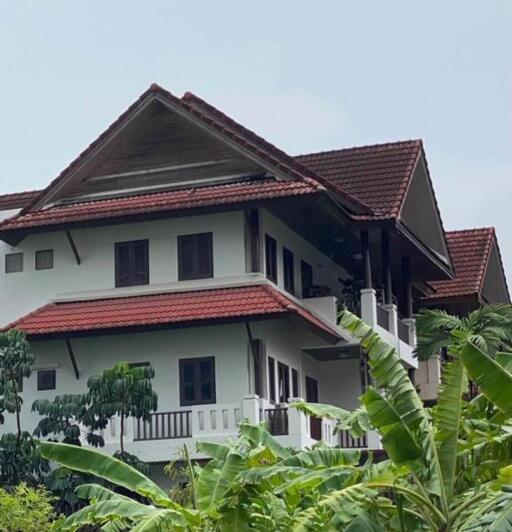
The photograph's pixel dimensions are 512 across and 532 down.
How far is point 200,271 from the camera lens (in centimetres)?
3456

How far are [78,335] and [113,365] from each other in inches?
44.7

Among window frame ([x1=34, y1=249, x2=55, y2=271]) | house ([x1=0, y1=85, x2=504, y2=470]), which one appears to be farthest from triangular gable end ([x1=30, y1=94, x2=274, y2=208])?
window frame ([x1=34, y1=249, x2=55, y2=271])

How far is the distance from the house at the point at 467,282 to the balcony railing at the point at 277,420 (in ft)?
28.8

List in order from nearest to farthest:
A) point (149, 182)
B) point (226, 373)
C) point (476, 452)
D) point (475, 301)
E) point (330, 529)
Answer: point (330, 529), point (476, 452), point (226, 373), point (149, 182), point (475, 301)

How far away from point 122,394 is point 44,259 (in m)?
6.28

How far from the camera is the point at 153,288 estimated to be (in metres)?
34.7

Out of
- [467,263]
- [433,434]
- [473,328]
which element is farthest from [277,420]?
[467,263]

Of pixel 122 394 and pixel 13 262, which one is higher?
pixel 13 262

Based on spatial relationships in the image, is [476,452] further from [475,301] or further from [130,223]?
[475,301]

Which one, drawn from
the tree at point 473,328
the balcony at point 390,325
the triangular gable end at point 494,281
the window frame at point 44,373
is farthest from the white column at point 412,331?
the window frame at point 44,373

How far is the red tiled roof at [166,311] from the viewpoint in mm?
32469

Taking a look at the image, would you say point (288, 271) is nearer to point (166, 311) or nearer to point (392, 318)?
point (392, 318)

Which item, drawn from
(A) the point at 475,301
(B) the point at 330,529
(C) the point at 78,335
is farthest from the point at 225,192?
(B) the point at 330,529

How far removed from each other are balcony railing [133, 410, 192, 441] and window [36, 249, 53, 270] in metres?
5.14
